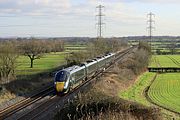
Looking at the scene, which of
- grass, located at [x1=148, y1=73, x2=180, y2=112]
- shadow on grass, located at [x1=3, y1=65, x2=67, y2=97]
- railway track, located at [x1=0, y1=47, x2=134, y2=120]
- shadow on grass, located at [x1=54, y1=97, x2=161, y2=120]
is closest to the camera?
shadow on grass, located at [x1=54, y1=97, x2=161, y2=120]

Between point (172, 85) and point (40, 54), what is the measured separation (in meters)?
44.8

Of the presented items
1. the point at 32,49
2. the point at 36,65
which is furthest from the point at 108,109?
the point at 36,65

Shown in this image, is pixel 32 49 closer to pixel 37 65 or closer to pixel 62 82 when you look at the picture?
pixel 37 65

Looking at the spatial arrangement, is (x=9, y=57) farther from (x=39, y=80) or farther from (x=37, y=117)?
(x=37, y=117)

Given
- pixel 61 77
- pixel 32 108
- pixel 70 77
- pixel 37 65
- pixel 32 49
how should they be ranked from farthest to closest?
pixel 37 65
pixel 32 49
pixel 70 77
pixel 61 77
pixel 32 108

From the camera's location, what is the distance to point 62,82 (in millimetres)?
33969

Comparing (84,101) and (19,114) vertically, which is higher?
(84,101)

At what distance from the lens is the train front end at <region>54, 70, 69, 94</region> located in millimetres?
33719

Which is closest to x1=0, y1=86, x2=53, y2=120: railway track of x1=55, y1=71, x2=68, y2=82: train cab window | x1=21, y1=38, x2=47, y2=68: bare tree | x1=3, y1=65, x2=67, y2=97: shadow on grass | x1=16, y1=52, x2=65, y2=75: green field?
x1=3, y1=65, x2=67, y2=97: shadow on grass

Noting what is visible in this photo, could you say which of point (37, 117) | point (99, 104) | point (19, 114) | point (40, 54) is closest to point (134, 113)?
point (99, 104)

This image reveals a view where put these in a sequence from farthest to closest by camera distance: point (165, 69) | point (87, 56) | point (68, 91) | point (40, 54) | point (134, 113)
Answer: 1. point (40, 54)
2. point (165, 69)
3. point (87, 56)
4. point (68, 91)
5. point (134, 113)

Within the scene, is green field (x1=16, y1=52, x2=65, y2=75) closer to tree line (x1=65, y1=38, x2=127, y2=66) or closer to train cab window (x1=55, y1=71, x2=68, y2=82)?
tree line (x1=65, y1=38, x2=127, y2=66)

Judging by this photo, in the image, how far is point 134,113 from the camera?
18922mm

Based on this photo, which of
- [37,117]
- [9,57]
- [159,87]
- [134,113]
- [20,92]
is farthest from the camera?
[9,57]
